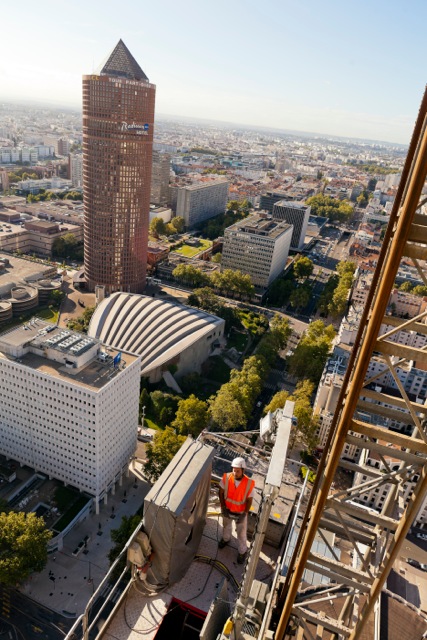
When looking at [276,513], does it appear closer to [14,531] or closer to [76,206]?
[14,531]

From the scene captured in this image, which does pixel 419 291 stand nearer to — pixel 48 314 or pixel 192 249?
pixel 192 249

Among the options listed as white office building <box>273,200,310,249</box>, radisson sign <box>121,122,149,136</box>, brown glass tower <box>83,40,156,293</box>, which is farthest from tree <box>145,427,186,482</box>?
white office building <box>273,200,310,249</box>

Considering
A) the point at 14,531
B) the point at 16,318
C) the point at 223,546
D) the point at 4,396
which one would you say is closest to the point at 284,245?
the point at 16,318

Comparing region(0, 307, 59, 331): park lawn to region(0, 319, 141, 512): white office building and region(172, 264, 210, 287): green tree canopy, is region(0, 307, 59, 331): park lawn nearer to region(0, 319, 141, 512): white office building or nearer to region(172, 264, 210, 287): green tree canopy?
region(172, 264, 210, 287): green tree canopy

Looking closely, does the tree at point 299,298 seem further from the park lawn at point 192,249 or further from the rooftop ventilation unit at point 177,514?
the rooftop ventilation unit at point 177,514

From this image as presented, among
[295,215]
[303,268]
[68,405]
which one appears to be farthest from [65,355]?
[295,215]

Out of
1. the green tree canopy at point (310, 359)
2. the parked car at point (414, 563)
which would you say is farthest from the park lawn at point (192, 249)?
the parked car at point (414, 563)

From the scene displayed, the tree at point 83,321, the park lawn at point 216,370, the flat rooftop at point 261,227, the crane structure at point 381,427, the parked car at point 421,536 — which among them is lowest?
the parked car at point 421,536
